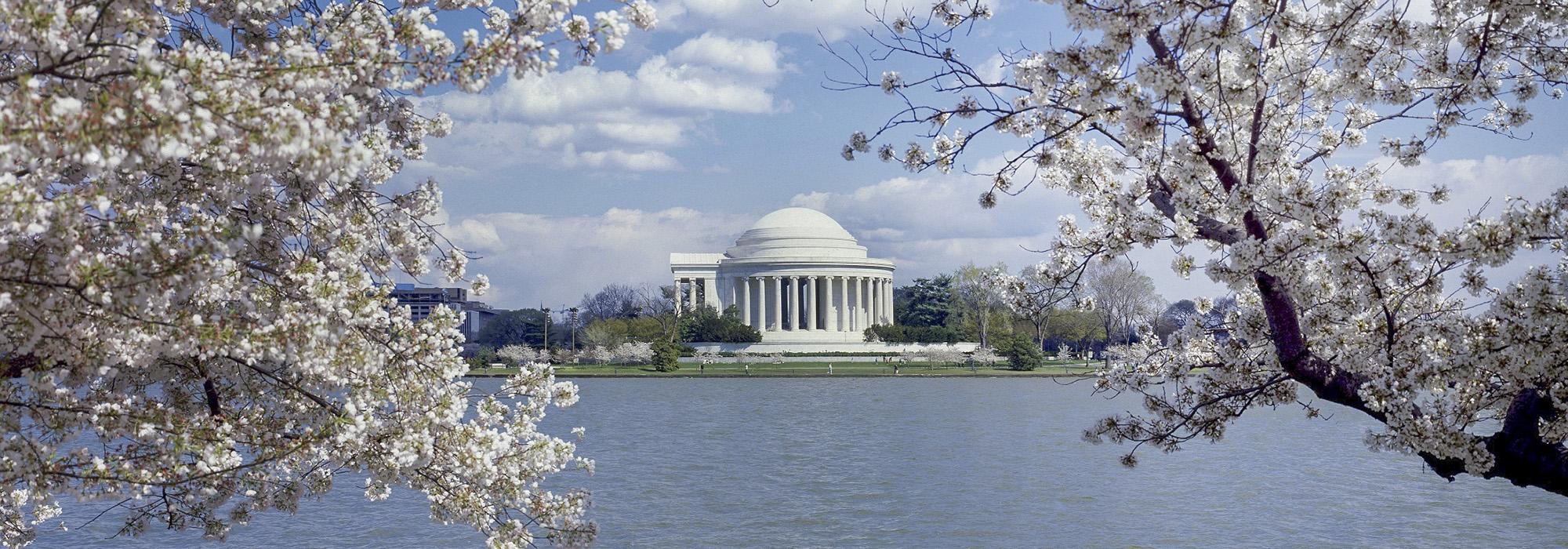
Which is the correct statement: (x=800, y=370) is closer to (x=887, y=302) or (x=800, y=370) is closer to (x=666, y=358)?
(x=666, y=358)

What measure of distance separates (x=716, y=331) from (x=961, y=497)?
2294 inches

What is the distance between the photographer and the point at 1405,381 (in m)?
5.37

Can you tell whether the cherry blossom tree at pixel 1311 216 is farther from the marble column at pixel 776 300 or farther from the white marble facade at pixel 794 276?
the marble column at pixel 776 300

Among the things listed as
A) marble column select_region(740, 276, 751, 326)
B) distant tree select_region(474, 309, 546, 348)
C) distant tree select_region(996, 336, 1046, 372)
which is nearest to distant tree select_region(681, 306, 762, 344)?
marble column select_region(740, 276, 751, 326)

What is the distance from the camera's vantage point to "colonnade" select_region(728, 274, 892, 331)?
8794 centimetres

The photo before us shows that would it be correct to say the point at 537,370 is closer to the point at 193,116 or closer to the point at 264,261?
the point at 264,261

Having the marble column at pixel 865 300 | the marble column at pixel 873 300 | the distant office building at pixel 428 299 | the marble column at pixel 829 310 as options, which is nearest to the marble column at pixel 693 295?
the marble column at pixel 829 310

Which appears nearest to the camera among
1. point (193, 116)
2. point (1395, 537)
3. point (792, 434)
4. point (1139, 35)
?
point (193, 116)

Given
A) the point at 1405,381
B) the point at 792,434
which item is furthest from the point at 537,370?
the point at 792,434

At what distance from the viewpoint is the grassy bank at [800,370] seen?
58125 mm

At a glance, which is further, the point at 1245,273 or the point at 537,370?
the point at 537,370

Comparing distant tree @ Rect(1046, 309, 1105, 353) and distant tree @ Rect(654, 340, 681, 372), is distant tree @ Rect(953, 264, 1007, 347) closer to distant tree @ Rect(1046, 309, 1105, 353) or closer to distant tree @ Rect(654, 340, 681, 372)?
distant tree @ Rect(1046, 309, 1105, 353)

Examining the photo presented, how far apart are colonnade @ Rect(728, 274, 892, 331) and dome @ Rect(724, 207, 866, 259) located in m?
2.03

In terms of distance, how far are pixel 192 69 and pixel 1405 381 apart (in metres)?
5.04
